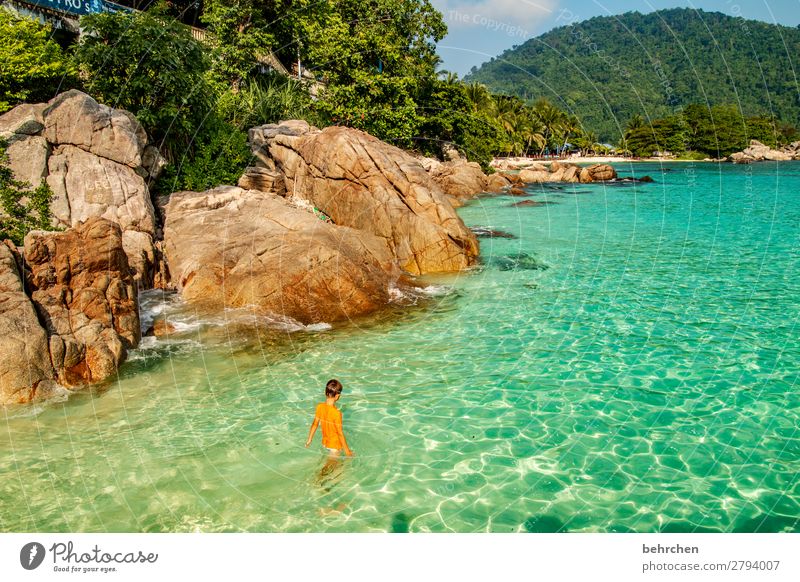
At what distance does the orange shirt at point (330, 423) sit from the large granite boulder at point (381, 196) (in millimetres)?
13116

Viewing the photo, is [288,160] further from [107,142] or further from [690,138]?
[690,138]

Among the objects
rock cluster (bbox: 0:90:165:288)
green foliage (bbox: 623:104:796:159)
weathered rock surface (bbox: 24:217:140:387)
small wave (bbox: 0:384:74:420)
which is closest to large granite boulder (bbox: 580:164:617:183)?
green foliage (bbox: 623:104:796:159)

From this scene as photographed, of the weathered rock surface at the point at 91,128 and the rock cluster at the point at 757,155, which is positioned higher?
the rock cluster at the point at 757,155

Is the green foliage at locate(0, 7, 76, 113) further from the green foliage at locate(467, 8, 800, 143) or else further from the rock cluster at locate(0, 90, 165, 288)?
the green foliage at locate(467, 8, 800, 143)

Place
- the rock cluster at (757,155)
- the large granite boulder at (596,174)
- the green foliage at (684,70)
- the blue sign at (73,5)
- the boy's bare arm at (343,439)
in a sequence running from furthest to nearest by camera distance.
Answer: the green foliage at (684,70) < the rock cluster at (757,155) < the large granite boulder at (596,174) < the blue sign at (73,5) < the boy's bare arm at (343,439)

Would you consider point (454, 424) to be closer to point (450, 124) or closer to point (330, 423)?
point (330, 423)

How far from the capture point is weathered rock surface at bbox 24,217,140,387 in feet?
39.4

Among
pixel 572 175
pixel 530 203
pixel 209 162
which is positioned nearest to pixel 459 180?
pixel 530 203

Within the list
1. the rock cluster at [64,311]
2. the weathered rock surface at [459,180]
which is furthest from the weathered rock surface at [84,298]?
the weathered rock surface at [459,180]

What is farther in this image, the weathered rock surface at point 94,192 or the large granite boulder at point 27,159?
the weathered rock surface at point 94,192

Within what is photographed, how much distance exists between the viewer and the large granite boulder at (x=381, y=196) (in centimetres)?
2236

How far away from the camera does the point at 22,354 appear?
1103 cm

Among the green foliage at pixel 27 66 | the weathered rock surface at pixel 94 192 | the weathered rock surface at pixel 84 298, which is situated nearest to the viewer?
the weathered rock surface at pixel 84 298

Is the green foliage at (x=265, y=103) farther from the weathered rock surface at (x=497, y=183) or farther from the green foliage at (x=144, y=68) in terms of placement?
the weathered rock surface at (x=497, y=183)
